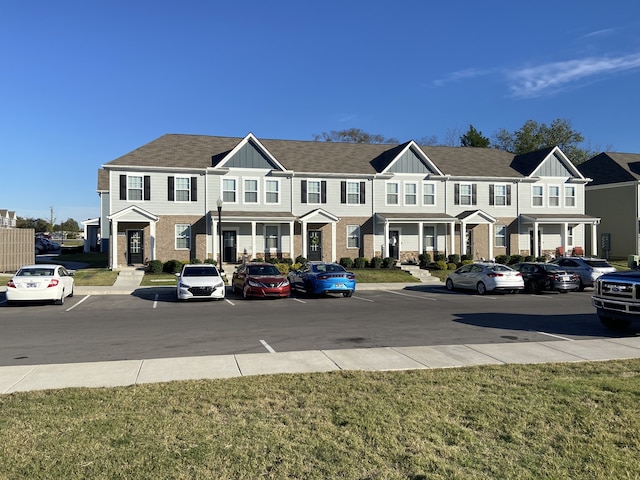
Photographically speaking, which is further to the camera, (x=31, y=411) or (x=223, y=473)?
(x=31, y=411)

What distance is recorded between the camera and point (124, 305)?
739 inches

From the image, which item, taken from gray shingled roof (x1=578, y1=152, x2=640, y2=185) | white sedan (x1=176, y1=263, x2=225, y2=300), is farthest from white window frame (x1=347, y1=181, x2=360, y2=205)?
gray shingled roof (x1=578, y1=152, x2=640, y2=185)

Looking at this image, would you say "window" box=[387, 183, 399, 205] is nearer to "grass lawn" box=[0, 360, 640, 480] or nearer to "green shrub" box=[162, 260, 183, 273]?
"green shrub" box=[162, 260, 183, 273]

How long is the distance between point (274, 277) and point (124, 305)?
18.8ft

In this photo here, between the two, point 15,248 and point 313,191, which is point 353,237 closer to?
point 313,191

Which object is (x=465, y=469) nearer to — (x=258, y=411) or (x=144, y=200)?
(x=258, y=411)

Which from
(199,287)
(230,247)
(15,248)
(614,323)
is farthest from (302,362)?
(15,248)

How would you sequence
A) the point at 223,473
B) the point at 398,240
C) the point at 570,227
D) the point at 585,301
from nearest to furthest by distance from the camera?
the point at 223,473, the point at 585,301, the point at 398,240, the point at 570,227

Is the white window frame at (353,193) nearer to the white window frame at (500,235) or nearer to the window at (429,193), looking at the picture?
the window at (429,193)

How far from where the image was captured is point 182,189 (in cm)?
3316

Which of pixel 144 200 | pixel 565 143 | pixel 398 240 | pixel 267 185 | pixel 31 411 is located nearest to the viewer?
pixel 31 411

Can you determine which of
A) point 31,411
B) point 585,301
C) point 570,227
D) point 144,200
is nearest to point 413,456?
point 31,411

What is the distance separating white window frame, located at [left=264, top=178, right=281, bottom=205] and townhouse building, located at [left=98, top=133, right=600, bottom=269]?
71mm

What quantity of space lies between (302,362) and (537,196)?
3642 centimetres
